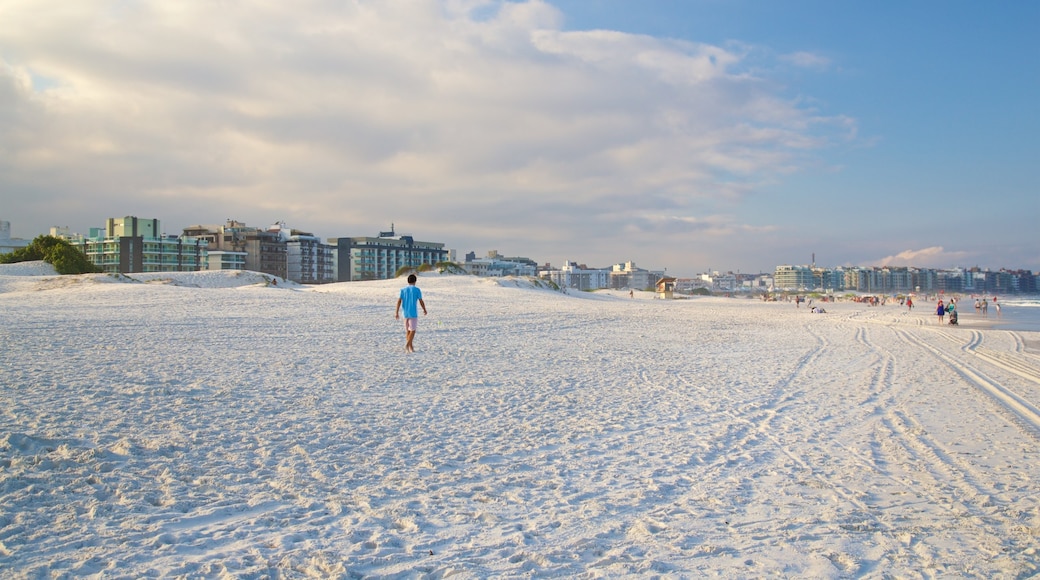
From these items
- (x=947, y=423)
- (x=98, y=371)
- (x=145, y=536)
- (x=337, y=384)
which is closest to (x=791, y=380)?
(x=947, y=423)

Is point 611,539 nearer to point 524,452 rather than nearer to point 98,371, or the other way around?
point 524,452

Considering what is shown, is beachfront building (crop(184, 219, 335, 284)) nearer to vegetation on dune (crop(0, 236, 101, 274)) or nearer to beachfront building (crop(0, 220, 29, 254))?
beachfront building (crop(0, 220, 29, 254))

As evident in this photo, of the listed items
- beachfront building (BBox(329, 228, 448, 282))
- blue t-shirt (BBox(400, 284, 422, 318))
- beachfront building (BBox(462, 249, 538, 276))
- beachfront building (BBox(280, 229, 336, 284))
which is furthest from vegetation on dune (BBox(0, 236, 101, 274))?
beachfront building (BBox(462, 249, 538, 276))

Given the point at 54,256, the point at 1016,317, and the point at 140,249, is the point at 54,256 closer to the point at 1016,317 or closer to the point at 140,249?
the point at 140,249

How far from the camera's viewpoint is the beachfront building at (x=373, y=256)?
12400 cm

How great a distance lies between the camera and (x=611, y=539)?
181 inches

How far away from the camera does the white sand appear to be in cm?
426

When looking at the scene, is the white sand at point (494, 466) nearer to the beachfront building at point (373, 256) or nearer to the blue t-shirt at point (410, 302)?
the blue t-shirt at point (410, 302)

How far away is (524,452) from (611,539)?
2.37 m

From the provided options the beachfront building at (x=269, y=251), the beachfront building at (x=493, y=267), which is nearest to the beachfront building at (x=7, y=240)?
the beachfront building at (x=269, y=251)

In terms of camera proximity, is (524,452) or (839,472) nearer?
(839,472)

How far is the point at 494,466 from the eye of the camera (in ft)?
20.8

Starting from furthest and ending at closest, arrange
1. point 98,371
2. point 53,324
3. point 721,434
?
point 53,324 < point 98,371 < point 721,434

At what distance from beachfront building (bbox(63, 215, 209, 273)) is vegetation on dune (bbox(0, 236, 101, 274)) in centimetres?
4763
